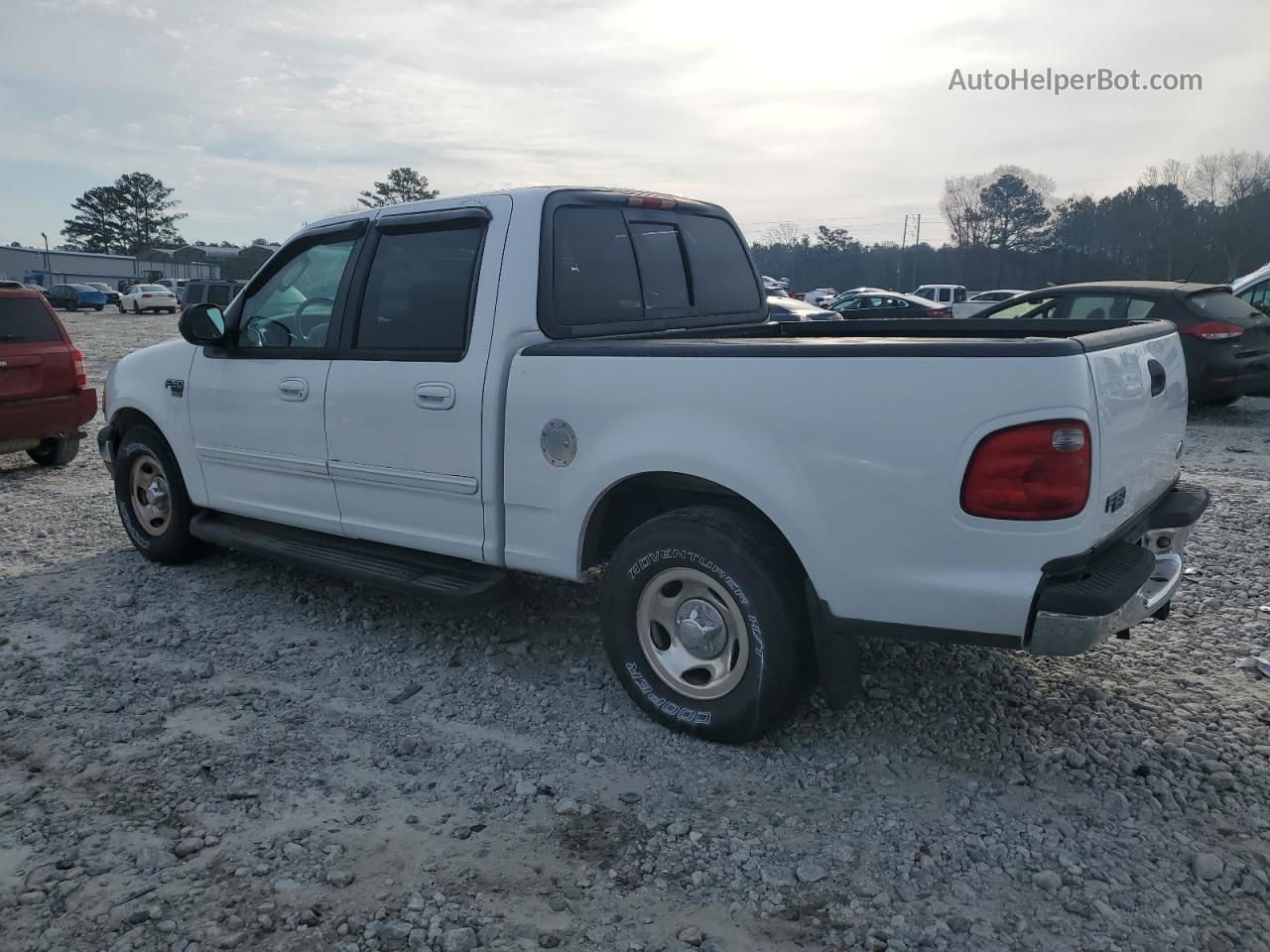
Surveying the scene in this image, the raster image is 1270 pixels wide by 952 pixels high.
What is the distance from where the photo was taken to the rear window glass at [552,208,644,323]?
4.05 meters

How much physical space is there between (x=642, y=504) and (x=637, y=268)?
1.20m

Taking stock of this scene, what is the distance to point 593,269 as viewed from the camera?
165 inches

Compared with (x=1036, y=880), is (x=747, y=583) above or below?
above

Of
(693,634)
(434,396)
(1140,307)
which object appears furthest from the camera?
(1140,307)

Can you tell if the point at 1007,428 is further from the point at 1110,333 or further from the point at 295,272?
the point at 295,272

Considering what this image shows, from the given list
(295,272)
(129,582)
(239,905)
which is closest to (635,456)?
(239,905)

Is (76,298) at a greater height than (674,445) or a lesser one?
greater

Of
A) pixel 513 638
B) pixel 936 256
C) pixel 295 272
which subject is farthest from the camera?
pixel 936 256

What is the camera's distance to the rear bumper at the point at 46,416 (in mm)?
8258

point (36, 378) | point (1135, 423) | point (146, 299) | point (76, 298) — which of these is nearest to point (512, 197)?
point (1135, 423)

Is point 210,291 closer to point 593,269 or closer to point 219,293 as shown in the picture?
point 219,293

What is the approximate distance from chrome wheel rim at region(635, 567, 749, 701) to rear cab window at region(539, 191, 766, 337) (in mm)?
1206

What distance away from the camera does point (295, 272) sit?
16.1 ft

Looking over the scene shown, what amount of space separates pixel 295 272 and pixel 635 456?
98.2 inches
